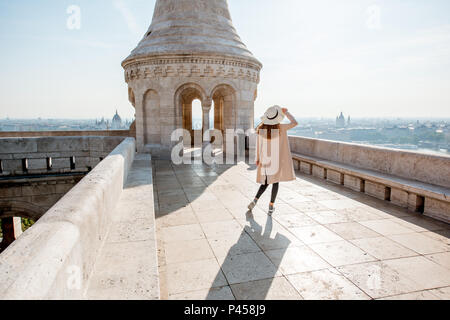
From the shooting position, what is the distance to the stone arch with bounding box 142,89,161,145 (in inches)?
407

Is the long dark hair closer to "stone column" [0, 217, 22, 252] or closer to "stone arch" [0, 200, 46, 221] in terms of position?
"stone arch" [0, 200, 46, 221]

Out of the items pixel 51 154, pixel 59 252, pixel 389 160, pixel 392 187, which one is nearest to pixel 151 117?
pixel 51 154

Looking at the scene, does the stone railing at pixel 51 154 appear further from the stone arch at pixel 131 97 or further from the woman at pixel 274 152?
the woman at pixel 274 152

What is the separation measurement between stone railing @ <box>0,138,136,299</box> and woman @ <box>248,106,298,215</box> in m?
2.73

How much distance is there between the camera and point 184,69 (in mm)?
9680

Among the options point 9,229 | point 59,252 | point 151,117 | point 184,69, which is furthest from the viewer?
point 9,229

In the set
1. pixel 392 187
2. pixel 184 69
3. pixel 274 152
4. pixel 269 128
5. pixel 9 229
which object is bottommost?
pixel 9 229

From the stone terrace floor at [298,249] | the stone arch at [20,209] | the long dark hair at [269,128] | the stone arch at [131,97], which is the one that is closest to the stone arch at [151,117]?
the stone arch at [131,97]

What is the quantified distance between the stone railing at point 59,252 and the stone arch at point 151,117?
7525mm

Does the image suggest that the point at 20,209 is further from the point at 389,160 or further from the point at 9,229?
the point at 389,160

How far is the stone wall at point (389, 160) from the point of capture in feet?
16.7

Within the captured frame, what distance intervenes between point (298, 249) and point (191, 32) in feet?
29.1

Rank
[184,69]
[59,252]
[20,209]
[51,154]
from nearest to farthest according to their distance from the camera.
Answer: [59,252] < [20,209] < [51,154] < [184,69]
